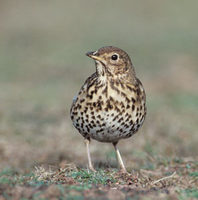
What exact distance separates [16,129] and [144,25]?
16071mm

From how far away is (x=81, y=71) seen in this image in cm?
1529

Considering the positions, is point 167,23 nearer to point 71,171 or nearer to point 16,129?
point 16,129

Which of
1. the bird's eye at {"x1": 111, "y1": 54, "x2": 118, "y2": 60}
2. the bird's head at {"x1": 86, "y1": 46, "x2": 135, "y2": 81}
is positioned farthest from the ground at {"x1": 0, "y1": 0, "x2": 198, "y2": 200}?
the bird's eye at {"x1": 111, "y1": 54, "x2": 118, "y2": 60}

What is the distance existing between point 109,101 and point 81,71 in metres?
9.65

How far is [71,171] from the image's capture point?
545cm

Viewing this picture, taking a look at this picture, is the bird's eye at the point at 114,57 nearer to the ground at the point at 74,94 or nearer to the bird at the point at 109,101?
the bird at the point at 109,101

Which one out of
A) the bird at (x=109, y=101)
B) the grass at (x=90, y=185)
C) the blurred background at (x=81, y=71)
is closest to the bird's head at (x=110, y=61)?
the bird at (x=109, y=101)

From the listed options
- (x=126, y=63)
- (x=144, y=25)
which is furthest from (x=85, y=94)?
(x=144, y=25)

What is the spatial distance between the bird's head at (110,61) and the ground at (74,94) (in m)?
1.14

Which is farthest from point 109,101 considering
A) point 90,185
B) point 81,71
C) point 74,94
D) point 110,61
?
point 81,71

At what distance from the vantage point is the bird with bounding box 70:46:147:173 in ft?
18.8

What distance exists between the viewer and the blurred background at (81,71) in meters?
8.29

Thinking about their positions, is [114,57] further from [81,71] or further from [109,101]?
[81,71]

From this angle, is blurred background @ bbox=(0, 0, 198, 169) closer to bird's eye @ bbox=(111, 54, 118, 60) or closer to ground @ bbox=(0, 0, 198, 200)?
ground @ bbox=(0, 0, 198, 200)
